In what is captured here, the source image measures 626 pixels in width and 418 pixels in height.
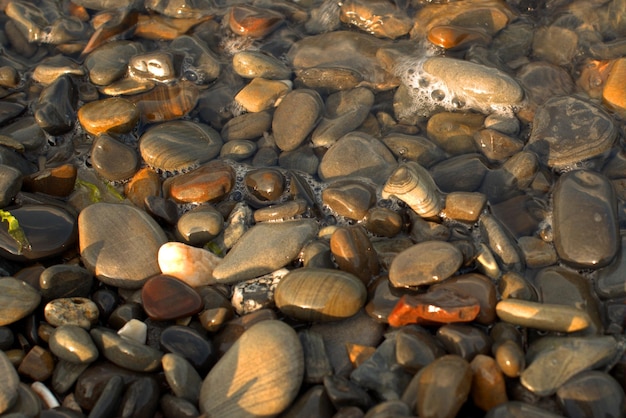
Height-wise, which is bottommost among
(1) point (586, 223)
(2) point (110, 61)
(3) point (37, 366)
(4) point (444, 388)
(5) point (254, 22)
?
(3) point (37, 366)

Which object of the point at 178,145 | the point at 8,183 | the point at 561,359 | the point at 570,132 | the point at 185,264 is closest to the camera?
the point at 561,359

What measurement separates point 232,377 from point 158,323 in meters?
0.57

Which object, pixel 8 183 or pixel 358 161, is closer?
pixel 8 183

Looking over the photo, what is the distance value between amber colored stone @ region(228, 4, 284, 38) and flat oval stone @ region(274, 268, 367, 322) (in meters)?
2.34

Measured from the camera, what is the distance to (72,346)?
251 cm

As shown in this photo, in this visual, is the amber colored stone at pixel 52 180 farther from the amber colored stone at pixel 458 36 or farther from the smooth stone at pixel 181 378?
the amber colored stone at pixel 458 36

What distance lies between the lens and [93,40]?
168 inches

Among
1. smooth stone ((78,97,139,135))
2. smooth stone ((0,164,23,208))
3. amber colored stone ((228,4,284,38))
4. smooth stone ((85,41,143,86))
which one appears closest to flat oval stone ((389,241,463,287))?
smooth stone ((78,97,139,135))

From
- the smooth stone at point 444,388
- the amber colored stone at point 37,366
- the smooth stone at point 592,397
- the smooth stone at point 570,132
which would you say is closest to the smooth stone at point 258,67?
the smooth stone at point 570,132

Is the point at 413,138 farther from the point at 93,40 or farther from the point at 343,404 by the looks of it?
the point at 93,40

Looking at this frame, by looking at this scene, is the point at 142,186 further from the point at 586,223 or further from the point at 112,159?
the point at 586,223

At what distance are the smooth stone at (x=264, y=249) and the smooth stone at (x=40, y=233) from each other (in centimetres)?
87

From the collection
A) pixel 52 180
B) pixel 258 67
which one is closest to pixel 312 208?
pixel 258 67

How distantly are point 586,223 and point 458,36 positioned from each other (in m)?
1.79
